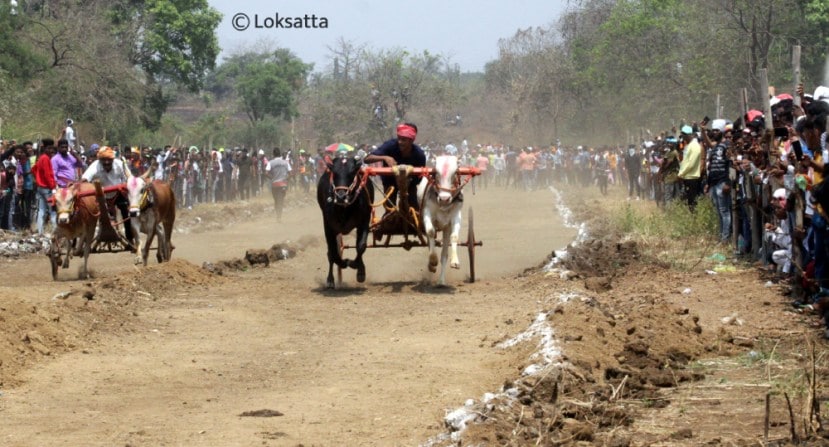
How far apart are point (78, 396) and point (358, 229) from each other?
7.48 m

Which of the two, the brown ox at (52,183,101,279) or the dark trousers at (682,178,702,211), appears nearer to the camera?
the brown ox at (52,183,101,279)

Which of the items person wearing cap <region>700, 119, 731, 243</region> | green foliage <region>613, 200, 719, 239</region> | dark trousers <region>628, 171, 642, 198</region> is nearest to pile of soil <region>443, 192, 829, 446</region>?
person wearing cap <region>700, 119, 731, 243</region>

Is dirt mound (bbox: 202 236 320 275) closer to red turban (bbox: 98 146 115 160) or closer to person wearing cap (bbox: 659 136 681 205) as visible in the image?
red turban (bbox: 98 146 115 160)

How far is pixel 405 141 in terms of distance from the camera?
16.4 meters

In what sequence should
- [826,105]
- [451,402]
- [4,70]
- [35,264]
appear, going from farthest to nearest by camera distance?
[4,70] → [35,264] → [826,105] → [451,402]

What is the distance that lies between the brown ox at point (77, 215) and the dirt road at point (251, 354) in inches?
23.5

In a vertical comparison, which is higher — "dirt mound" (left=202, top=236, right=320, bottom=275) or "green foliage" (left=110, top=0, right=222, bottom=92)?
"green foliage" (left=110, top=0, right=222, bottom=92)

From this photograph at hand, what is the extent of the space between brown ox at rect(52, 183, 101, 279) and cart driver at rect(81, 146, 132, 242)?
0.44 meters

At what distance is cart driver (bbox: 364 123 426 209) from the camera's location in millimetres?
16297

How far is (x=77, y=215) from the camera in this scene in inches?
682

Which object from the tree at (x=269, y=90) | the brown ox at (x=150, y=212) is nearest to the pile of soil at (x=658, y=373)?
the brown ox at (x=150, y=212)

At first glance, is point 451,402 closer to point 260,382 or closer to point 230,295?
point 260,382

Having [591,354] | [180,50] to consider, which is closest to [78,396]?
[591,354]

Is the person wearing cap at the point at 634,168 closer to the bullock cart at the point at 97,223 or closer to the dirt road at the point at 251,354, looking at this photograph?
the dirt road at the point at 251,354
